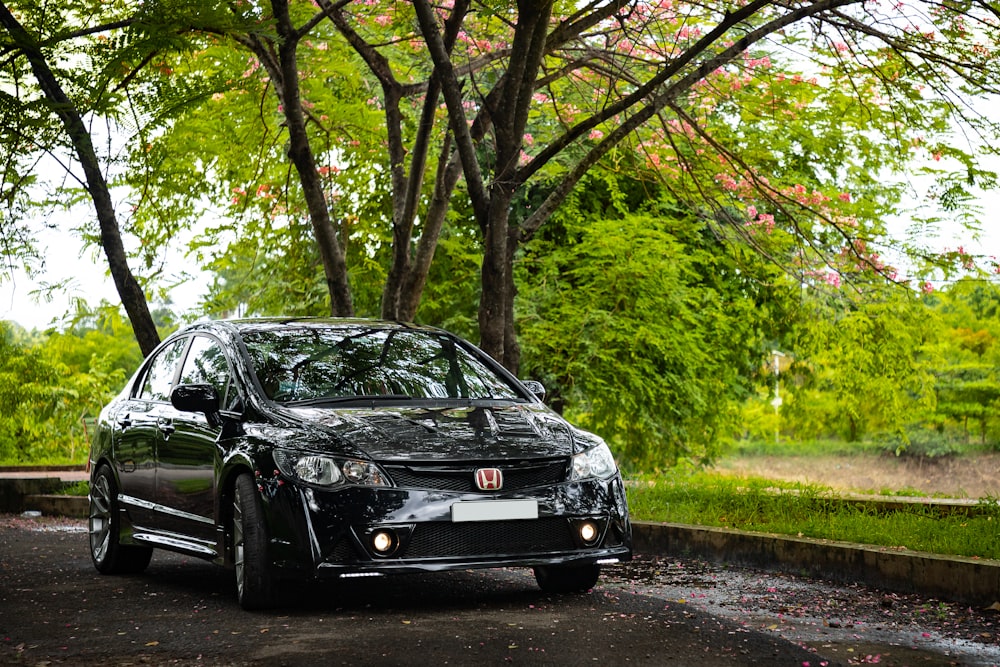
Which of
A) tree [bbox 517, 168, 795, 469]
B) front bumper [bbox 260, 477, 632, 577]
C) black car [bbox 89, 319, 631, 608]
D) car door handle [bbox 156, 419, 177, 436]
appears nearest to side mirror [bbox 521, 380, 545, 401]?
black car [bbox 89, 319, 631, 608]

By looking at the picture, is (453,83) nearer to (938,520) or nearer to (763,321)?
(938,520)

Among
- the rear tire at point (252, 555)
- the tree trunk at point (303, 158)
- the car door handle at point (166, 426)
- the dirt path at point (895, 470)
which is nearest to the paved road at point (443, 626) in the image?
the rear tire at point (252, 555)

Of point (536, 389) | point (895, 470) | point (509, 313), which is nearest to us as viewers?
point (536, 389)

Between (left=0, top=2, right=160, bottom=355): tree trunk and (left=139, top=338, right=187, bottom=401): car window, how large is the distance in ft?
8.92

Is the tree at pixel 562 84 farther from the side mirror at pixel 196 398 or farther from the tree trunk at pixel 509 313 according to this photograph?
the side mirror at pixel 196 398

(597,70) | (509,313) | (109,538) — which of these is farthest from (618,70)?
(109,538)

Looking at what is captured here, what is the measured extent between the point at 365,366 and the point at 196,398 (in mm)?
973

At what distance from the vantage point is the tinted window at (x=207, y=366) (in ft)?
25.9

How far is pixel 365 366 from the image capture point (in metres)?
7.89

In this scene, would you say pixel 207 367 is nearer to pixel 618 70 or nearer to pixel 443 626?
pixel 443 626

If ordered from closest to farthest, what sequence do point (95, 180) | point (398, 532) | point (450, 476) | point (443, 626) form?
point (443, 626) → point (398, 532) → point (450, 476) → point (95, 180)

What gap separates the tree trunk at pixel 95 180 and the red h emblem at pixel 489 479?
19.2 feet

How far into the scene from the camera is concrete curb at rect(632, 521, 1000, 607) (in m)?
7.41

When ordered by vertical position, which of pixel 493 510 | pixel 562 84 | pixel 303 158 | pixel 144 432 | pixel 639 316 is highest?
pixel 562 84
